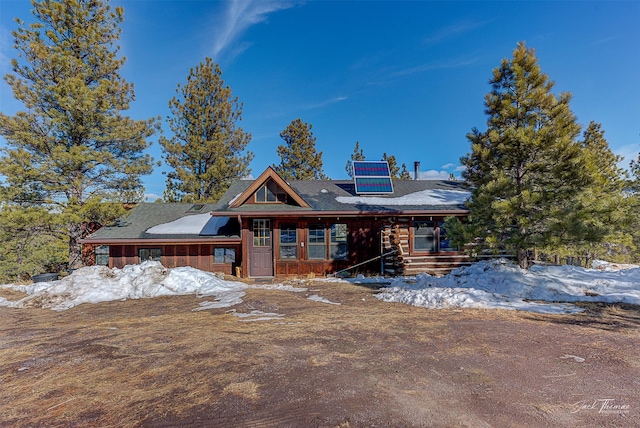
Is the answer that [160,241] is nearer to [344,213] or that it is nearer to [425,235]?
[344,213]

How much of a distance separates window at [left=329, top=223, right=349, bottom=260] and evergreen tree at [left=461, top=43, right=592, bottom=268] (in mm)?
5412

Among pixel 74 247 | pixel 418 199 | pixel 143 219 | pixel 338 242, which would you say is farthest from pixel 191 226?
pixel 418 199

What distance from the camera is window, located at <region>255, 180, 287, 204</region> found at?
512 inches

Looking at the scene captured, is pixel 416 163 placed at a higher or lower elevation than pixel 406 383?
higher

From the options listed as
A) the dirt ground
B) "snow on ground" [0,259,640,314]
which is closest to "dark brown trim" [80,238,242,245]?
"snow on ground" [0,259,640,314]

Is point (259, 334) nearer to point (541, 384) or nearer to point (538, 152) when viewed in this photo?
point (541, 384)

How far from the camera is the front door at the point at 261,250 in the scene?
41.0ft

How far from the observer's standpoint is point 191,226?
1363 centimetres

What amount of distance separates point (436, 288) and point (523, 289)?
2.06 metres

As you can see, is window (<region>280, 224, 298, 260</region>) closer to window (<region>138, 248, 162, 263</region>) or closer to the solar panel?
the solar panel

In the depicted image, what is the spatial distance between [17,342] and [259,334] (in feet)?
13.2

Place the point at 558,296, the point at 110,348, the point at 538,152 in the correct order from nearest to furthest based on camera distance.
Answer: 1. the point at 110,348
2. the point at 558,296
3. the point at 538,152

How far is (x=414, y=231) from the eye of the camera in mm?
13094

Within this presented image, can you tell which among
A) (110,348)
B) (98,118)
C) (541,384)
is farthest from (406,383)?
(98,118)
